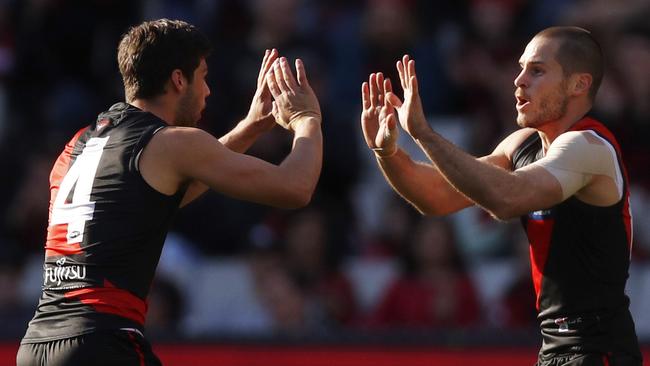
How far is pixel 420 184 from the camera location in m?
6.55

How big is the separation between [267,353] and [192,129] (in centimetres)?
351

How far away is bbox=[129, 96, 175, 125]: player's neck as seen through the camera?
19.0 ft

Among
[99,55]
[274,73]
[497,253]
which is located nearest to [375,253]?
[497,253]

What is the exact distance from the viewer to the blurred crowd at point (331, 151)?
9422mm

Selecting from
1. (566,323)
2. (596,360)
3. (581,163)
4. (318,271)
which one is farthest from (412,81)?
(318,271)

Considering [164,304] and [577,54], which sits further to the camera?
[164,304]

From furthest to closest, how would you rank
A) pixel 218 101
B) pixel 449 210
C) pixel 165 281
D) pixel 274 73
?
pixel 218 101, pixel 165 281, pixel 449 210, pixel 274 73

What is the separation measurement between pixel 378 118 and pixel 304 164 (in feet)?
2.51

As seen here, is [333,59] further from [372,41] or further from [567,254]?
[567,254]

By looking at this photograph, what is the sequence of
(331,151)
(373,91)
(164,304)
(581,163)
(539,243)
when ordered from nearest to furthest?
(581,163) < (539,243) < (373,91) < (164,304) < (331,151)

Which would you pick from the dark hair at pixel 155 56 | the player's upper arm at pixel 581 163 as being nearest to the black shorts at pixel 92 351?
the dark hair at pixel 155 56

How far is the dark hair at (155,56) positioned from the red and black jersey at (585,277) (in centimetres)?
175

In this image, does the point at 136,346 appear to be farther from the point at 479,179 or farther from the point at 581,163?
the point at 581,163

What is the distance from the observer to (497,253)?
991 cm
